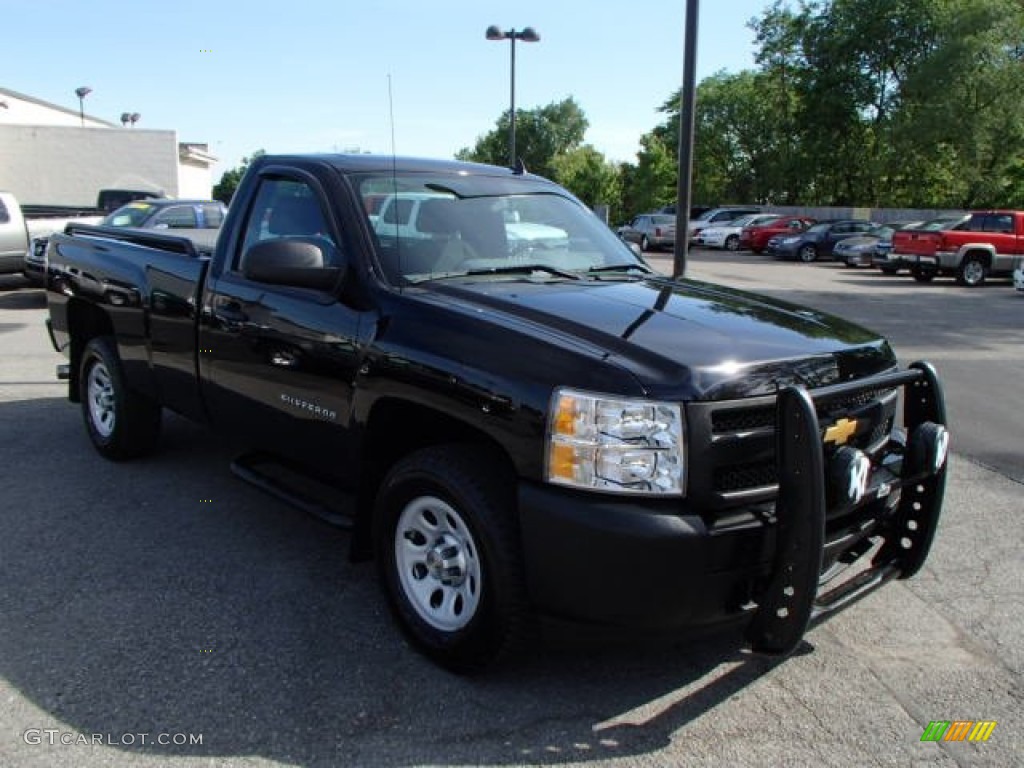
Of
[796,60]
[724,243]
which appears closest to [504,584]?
[724,243]

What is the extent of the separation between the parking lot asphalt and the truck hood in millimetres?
879

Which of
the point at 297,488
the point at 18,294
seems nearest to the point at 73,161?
the point at 18,294

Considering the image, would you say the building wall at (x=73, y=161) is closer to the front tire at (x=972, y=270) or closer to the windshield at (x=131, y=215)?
the windshield at (x=131, y=215)

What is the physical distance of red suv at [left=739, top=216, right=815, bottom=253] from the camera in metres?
35.1

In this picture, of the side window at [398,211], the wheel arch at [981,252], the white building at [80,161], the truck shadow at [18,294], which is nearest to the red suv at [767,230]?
the wheel arch at [981,252]

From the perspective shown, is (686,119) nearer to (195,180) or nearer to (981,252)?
(981,252)

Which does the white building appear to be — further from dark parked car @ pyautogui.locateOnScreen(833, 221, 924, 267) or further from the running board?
the running board

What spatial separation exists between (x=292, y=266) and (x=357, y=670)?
62.1 inches

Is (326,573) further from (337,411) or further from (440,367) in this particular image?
(440,367)

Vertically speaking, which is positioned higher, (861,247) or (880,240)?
(880,240)

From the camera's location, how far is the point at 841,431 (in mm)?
3148

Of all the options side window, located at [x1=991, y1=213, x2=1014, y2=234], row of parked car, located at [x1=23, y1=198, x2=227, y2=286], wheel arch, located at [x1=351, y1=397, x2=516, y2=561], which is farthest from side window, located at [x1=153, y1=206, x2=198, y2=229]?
side window, located at [x1=991, y1=213, x2=1014, y2=234]

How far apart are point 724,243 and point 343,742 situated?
36853 mm

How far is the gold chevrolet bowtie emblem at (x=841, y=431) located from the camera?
3.09 metres
